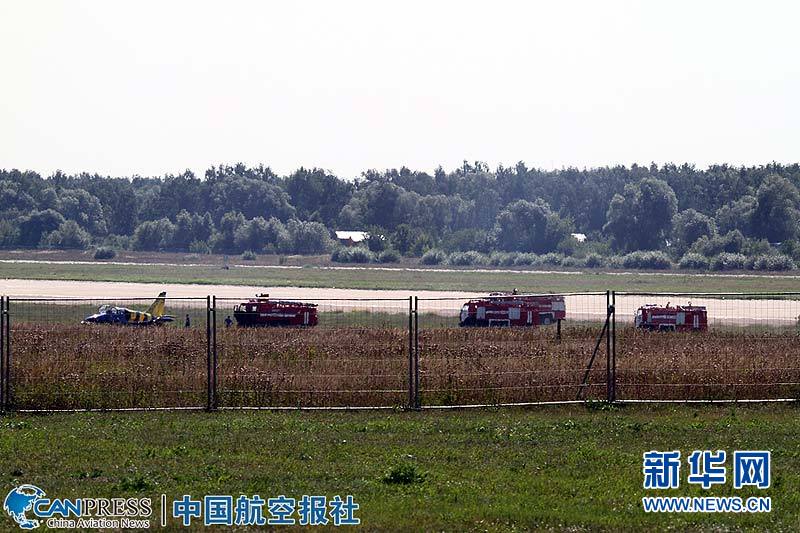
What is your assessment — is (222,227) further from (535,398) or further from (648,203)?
(535,398)

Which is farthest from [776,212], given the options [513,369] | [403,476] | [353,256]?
[403,476]

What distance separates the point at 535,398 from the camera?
20938mm

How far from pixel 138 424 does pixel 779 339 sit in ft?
38.6

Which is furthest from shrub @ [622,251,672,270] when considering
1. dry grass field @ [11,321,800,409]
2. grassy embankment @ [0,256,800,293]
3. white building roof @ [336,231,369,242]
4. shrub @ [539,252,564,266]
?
dry grass field @ [11,321,800,409]

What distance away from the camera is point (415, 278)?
102125mm

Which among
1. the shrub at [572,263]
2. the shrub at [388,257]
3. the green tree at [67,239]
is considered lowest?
the shrub at [572,263]

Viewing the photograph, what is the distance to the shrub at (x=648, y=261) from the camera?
121 metres

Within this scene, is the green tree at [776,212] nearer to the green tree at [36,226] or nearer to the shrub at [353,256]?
the shrub at [353,256]

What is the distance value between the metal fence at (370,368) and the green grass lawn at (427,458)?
67cm

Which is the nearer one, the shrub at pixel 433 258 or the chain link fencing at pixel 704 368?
the chain link fencing at pixel 704 368

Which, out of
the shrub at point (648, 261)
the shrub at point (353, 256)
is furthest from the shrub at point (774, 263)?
the shrub at point (353, 256)

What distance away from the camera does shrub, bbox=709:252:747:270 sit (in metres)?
115

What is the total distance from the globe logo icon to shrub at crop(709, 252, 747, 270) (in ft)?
352

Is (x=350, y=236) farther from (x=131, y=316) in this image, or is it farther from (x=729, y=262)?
(x=131, y=316)
